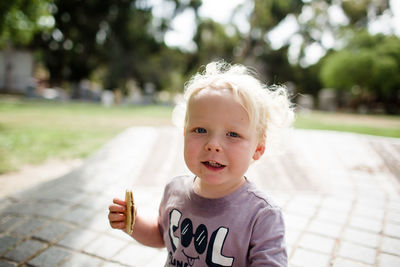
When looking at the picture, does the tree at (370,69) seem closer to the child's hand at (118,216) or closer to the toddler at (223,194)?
the toddler at (223,194)

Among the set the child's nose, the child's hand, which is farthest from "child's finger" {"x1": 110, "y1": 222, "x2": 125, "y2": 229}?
the child's nose

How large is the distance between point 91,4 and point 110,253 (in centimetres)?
2455

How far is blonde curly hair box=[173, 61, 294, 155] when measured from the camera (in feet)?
4.77

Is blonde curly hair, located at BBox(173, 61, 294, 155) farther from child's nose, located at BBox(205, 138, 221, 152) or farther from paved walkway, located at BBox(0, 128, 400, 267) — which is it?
paved walkway, located at BBox(0, 128, 400, 267)

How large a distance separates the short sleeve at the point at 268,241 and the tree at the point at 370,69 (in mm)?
18643

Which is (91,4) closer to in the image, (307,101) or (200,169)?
(307,101)

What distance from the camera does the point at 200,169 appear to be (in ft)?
4.56

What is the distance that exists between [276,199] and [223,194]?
2258mm

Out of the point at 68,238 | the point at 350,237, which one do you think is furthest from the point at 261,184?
the point at 68,238

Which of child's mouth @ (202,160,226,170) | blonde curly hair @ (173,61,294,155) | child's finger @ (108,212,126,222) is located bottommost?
child's finger @ (108,212,126,222)

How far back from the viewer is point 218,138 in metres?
1.37

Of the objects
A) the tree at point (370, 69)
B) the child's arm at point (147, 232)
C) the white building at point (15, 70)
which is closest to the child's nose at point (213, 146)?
the child's arm at point (147, 232)

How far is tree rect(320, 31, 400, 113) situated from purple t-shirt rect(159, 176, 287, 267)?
18.6m

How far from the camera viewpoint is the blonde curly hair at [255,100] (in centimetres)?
145
